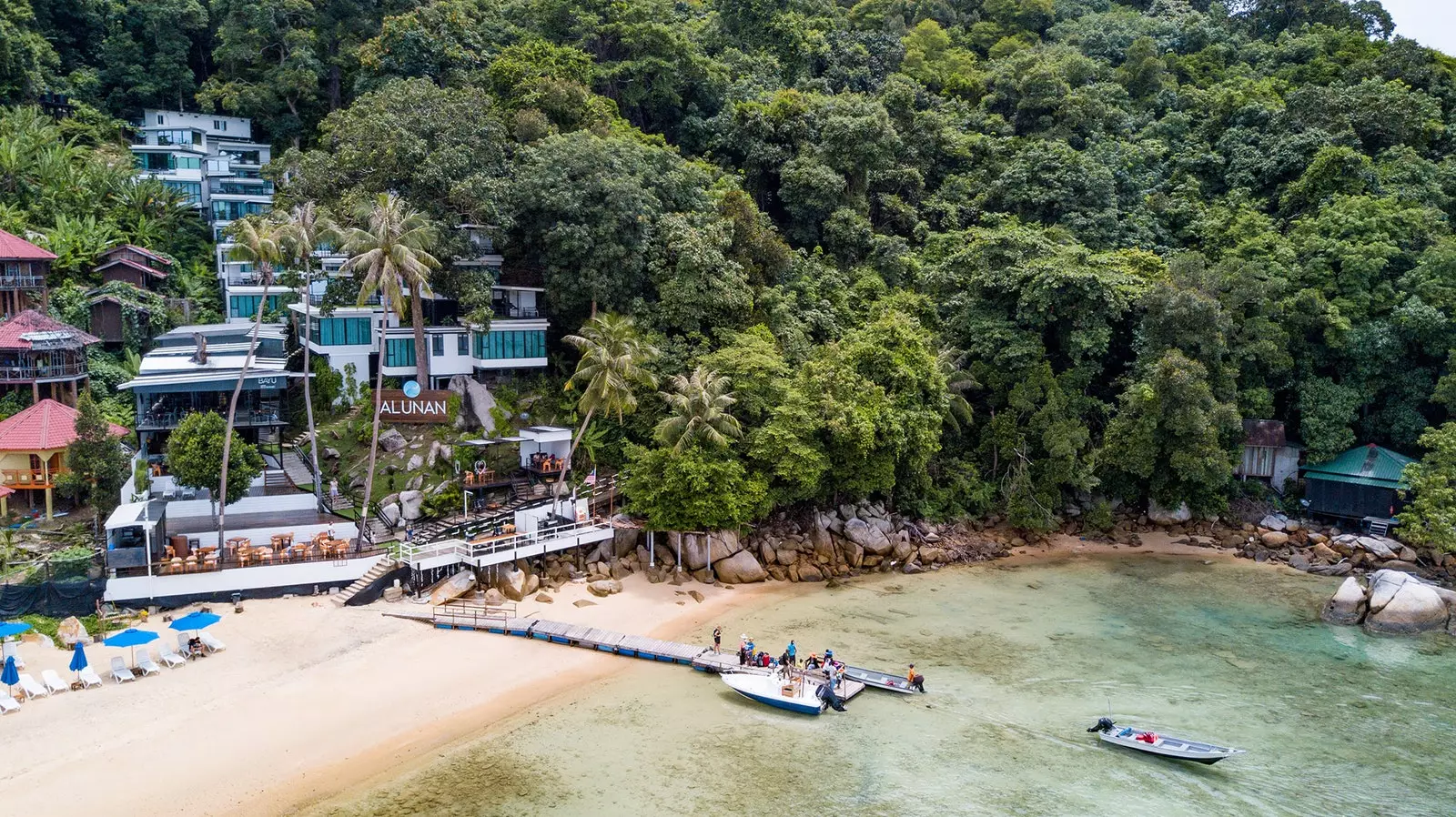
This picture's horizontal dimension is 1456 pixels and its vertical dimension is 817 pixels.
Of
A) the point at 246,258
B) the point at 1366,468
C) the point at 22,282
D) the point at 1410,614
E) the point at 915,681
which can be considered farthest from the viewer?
the point at 1366,468

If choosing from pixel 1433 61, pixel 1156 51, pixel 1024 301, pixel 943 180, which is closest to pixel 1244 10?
pixel 1156 51

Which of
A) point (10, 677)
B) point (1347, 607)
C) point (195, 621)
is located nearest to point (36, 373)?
point (195, 621)

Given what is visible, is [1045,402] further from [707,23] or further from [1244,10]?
[1244,10]

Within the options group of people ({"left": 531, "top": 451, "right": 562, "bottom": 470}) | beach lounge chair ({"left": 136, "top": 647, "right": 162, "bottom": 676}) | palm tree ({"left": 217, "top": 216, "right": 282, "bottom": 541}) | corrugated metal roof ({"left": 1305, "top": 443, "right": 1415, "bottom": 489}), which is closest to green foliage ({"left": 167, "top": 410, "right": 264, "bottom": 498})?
palm tree ({"left": 217, "top": 216, "right": 282, "bottom": 541})

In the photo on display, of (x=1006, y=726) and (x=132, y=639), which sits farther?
(x=1006, y=726)

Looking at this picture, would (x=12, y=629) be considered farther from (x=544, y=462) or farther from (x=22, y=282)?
(x=22, y=282)

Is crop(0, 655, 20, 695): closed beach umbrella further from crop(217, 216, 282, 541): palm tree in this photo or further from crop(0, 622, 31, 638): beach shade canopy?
crop(217, 216, 282, 541): palm tree
